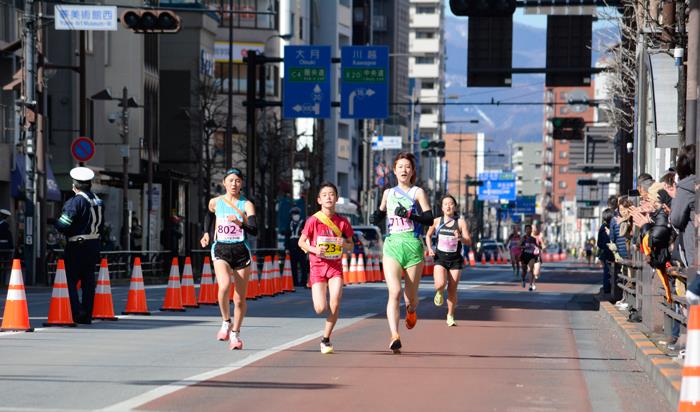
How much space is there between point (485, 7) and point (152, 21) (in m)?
8.04

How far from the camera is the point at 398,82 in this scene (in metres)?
172

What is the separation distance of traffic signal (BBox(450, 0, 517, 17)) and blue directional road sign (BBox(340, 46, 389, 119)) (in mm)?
21873

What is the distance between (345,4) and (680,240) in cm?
11654

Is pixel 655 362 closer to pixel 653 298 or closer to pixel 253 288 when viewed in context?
pixel 653 298

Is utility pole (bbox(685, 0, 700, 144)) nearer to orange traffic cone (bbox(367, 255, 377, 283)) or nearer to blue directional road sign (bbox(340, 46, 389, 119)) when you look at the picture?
orange traffic cone (bbox(367, 255, 377, 283))

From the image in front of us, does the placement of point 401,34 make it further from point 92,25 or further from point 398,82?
point 92,25

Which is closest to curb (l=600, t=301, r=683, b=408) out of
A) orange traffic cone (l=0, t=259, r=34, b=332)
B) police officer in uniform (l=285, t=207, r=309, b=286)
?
orange traffic cone (l=0, t=259, r=34, b=332)

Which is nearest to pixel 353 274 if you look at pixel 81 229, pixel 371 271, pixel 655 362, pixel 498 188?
pixel 371 271

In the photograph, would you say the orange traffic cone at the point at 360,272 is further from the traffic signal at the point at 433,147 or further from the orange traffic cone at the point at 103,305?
the traffic signal at the point at 433,147

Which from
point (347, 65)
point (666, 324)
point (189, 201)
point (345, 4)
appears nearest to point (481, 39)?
point (347, 65)

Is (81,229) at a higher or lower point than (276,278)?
higher

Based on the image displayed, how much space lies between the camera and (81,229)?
20.3 m

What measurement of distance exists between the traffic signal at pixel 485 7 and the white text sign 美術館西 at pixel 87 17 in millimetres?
8660

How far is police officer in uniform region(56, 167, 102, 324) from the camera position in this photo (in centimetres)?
2020
